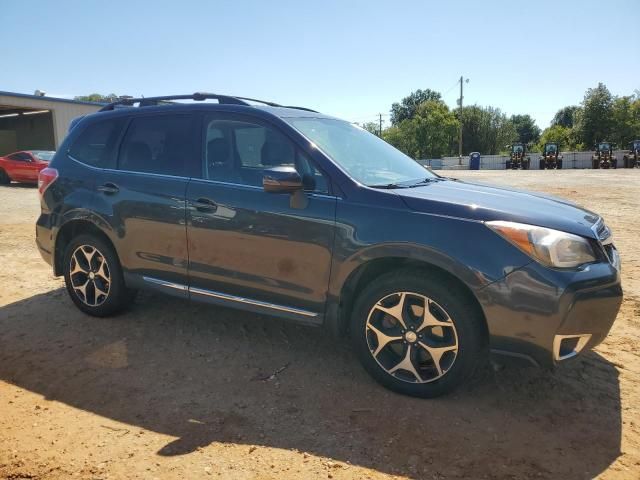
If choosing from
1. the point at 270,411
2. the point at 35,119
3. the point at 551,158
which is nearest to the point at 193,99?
the point at 270,411

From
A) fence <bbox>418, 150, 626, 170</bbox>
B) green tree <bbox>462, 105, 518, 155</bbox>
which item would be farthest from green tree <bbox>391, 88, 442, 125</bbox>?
fence <bbox>418, 150, 626, 170</bbox>

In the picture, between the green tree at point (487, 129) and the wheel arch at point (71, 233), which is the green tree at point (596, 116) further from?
the wheel arch at point (71, 233)

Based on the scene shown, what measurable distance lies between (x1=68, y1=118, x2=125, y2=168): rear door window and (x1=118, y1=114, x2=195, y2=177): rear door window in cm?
13

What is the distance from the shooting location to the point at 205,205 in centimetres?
358

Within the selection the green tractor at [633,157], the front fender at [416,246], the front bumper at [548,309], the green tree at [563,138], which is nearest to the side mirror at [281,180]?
the front fender at [416,246]

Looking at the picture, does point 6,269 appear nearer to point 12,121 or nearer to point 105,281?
point 105,281

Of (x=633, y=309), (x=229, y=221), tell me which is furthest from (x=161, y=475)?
(x=633, y=309)

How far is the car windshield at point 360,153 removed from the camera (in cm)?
340

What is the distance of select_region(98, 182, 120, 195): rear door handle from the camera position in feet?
13.3

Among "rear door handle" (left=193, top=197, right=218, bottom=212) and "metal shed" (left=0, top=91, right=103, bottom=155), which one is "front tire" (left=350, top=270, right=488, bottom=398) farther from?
"metal shed" (left=0, top=91, right=103, bottom=155)

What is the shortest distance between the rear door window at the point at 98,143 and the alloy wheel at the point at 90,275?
0.77 metres

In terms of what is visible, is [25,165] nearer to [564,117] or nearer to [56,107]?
[56,107]

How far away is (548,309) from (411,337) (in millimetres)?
787

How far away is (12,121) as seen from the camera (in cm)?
3641
